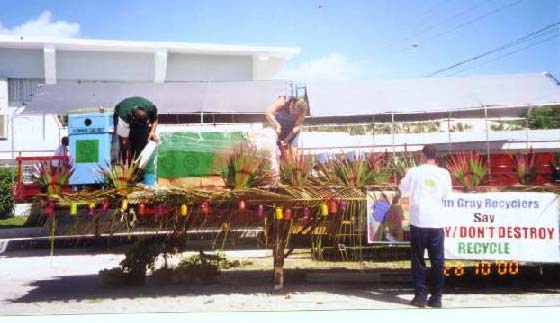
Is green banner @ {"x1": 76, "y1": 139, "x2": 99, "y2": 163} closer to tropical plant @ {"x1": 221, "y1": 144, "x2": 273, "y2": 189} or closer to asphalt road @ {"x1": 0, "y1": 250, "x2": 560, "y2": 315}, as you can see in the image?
asphalt road @ {"x1": 0, "y1": 250, "x2": 560, "y2": 315}

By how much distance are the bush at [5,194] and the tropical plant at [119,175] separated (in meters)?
6.33

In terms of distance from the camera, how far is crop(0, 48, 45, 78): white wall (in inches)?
289

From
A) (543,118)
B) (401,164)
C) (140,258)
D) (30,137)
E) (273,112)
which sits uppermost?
(543,118)

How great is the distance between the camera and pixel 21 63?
7.66 m

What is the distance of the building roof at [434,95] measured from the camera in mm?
9141

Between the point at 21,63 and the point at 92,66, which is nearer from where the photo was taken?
the point at 21,63

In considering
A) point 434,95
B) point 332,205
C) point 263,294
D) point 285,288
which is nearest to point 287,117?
point 332,205

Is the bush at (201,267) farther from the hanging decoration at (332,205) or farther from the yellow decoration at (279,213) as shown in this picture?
the hanging decoration at (332,205)

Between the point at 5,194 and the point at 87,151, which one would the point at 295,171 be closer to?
the point at 87,151

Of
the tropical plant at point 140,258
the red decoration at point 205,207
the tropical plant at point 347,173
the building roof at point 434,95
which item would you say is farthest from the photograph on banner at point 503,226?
the building roof at point 434,95

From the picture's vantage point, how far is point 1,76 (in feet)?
24.0

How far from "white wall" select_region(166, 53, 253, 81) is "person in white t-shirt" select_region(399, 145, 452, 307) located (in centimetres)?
465

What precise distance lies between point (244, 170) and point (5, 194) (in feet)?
24.2

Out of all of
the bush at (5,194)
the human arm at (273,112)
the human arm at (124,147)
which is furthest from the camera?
the bush at (5,194)
